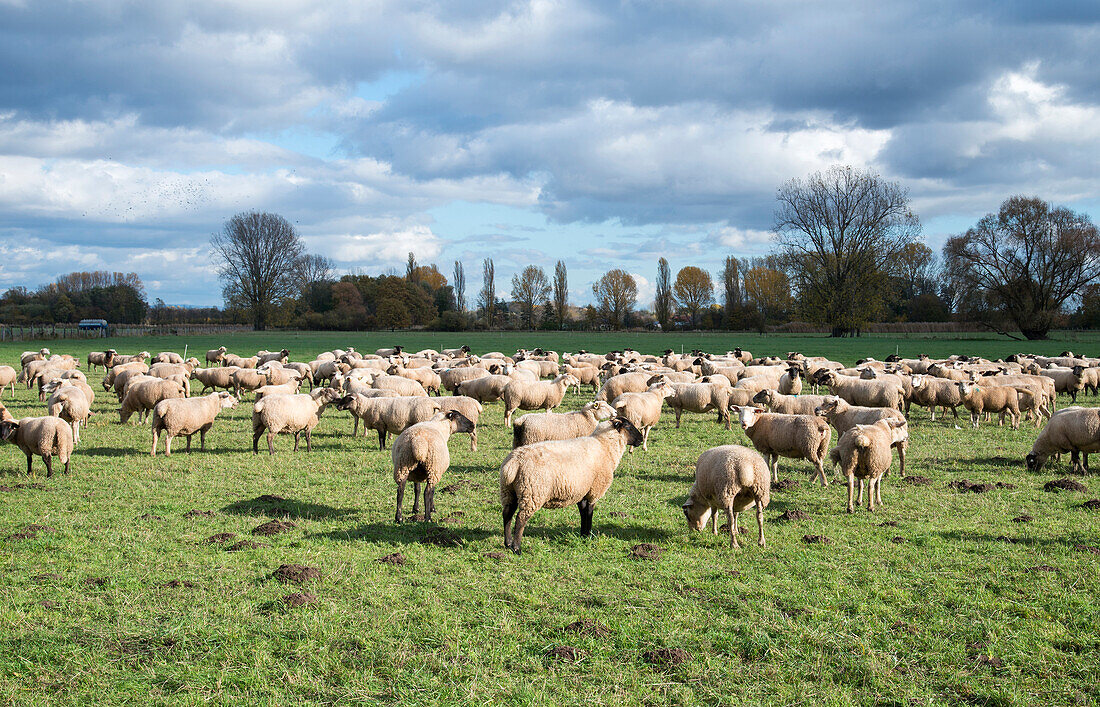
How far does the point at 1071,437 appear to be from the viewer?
39.0 ft

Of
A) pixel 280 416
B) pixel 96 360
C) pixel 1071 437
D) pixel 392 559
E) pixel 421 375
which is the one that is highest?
pixel 96 360

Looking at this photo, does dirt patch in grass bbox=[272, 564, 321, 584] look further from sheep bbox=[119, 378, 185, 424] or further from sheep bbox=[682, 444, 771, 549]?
sheep bbox=[119, 378, 185, 424]

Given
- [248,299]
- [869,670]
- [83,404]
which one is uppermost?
[248,299]

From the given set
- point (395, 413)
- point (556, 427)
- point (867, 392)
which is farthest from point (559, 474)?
point (867, 392)

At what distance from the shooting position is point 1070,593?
6.81 meters

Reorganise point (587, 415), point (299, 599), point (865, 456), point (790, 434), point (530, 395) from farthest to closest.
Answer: point (530, 395), point (790, 434), point (587, 415), point (865, 456), point (299, 599)

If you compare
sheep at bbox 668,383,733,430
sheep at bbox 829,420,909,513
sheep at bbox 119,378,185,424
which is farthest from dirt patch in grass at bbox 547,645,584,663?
sheep at bbox 119,378,185,424

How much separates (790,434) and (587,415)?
3561 millimetres

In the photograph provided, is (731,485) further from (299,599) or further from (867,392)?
(867,392)

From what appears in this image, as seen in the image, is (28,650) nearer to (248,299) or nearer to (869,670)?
(869,670)

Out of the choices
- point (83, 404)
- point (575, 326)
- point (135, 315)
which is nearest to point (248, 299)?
point (135, 315)

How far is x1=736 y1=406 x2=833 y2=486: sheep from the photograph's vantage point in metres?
11.1

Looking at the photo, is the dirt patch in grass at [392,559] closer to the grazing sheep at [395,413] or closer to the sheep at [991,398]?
the grazing sheep at [395,413]

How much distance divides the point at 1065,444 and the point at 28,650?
1540cm
